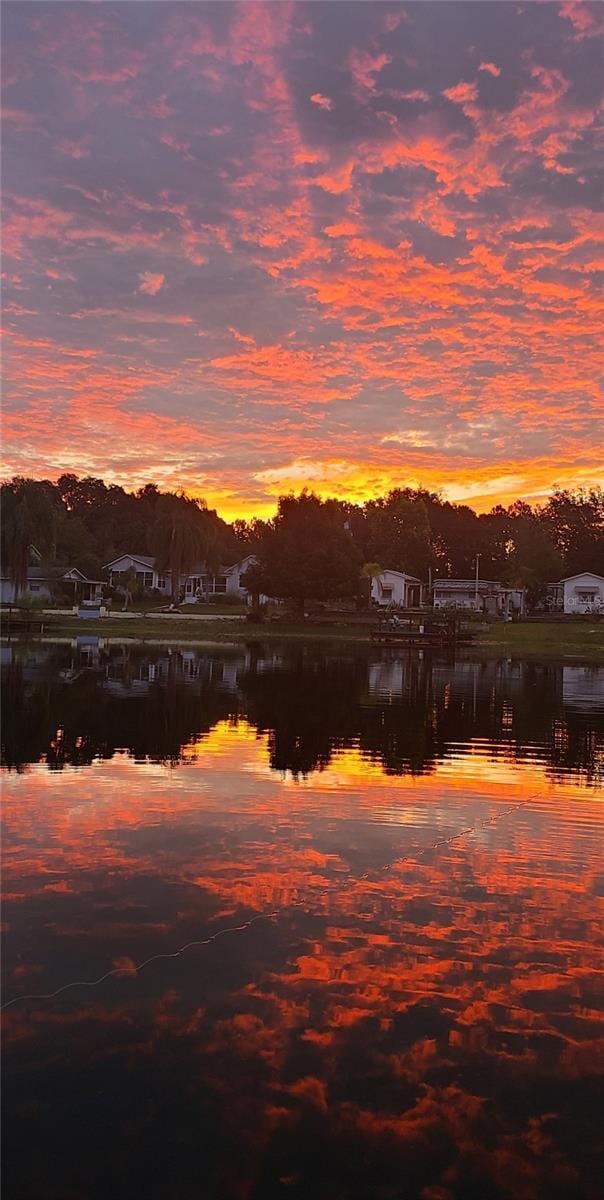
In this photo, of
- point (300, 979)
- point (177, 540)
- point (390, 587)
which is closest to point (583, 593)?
point (390, 587)

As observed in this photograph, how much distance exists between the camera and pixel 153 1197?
17.3 ft

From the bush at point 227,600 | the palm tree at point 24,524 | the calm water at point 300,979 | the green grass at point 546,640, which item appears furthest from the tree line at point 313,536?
the calm water at point 300,979

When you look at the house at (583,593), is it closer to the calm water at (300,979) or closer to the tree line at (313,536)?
the tree line at (313,536)

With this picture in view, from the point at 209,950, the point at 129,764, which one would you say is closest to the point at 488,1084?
the point at 209,950

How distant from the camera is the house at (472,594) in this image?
12056 centimetres

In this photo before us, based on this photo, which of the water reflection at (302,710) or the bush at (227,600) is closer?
the water reflection at (302,710)

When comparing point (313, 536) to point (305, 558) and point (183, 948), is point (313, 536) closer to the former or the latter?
point (305, 558)

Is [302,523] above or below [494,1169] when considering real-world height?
above

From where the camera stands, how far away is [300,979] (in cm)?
805

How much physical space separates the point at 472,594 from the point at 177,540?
4891 cm

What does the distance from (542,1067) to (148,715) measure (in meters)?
19.6

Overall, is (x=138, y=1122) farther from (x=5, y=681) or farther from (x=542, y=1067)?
(x=5, y=681)

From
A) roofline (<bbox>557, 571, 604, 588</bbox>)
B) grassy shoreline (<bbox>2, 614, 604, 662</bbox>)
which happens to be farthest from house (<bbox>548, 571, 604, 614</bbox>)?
grassy shoreline (<bbox>2, 614, 604, 662</bbox>)

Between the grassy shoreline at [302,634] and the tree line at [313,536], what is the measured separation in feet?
19.7
